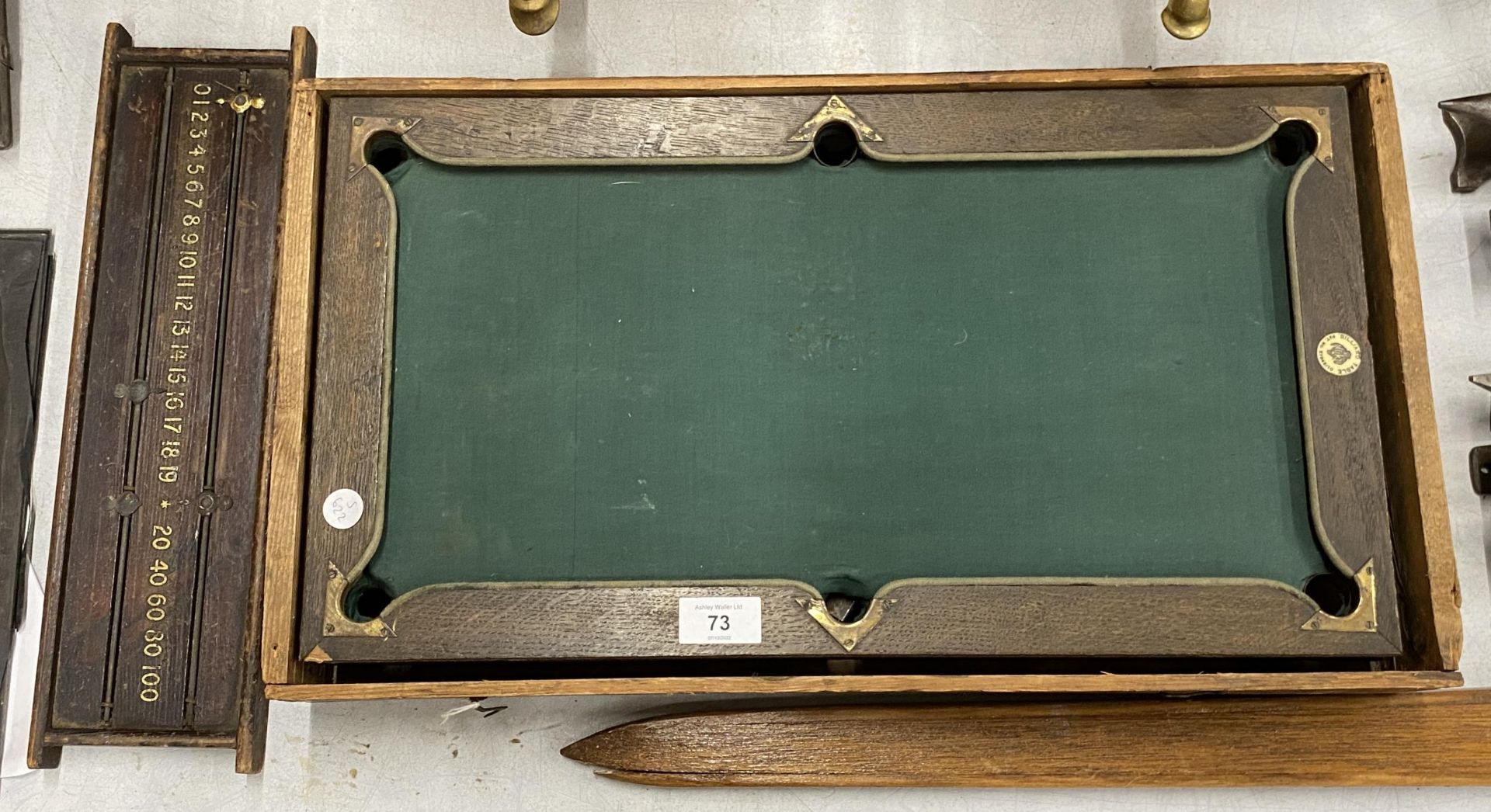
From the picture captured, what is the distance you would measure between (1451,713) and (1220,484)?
0.57 metres

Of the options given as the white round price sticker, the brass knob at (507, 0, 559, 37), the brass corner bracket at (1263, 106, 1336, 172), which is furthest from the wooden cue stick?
the brass knob at (507, 0, 559, 37)

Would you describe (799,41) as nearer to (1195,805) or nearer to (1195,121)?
(1195,121)

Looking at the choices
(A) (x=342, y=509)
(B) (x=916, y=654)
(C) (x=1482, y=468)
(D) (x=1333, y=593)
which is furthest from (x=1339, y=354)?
(A) (x=342, y=509)

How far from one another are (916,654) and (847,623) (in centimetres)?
10

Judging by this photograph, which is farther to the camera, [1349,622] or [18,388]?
[18,388]

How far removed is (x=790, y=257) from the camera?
159 cm

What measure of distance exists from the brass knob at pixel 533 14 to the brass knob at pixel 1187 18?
35.6 inches

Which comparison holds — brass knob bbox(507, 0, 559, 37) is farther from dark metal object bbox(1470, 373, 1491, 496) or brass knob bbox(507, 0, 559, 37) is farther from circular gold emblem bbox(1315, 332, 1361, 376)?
dark metal object bbox(1470, 373, 1491, 496)

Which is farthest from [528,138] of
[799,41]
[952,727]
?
[952,727]

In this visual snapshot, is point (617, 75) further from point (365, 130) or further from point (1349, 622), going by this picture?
point (1349, 622)

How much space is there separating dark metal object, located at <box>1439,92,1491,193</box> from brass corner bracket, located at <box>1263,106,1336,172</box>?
1.32 feet

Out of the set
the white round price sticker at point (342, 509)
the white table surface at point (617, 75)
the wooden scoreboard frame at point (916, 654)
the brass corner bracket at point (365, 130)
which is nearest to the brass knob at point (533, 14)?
the wooden scoreboard frame at point (916, 654)

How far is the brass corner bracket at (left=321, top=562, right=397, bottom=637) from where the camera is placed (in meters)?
1.48

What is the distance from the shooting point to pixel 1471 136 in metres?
1.82
